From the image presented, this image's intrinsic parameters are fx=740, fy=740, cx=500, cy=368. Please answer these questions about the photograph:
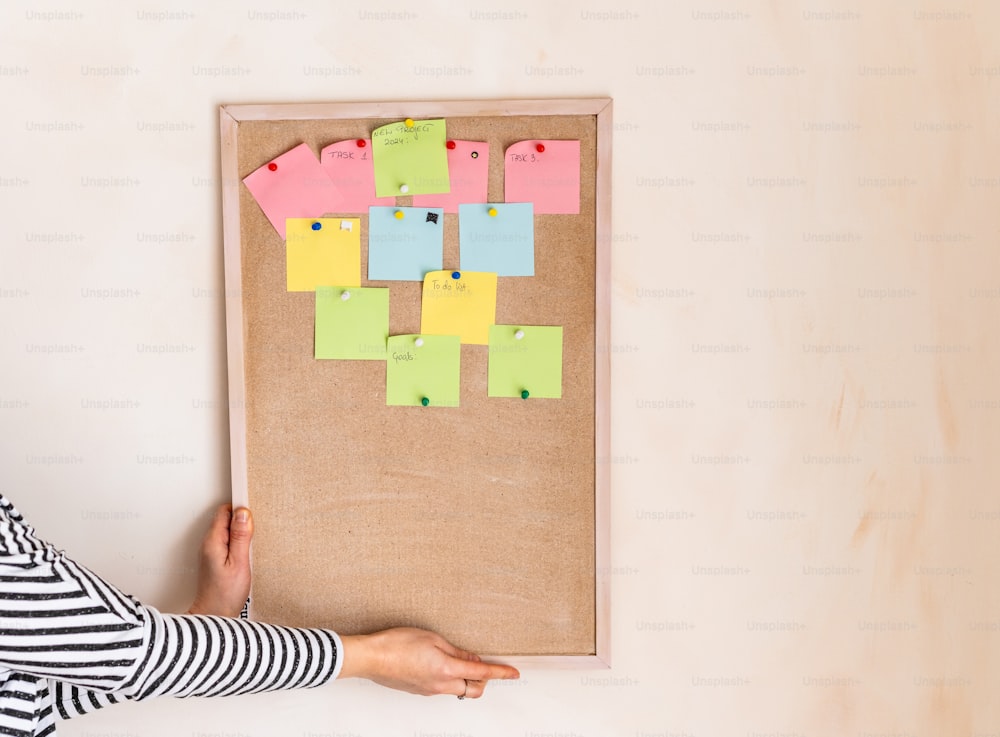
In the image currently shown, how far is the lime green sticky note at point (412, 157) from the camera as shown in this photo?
105cm

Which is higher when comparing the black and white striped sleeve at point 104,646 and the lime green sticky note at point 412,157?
the lime green sticky note at point 412,157

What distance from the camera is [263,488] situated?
42.8 inches

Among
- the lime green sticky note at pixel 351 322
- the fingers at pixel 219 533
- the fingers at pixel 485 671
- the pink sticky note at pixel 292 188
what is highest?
the pink sticky note at pixel 292 188

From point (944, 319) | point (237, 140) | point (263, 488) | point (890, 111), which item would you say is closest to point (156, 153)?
point (237, 140)

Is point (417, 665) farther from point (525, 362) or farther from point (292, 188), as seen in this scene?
point (292, 188)

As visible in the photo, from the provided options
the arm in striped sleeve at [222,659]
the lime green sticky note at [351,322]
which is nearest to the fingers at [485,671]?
the arm in striped sleeve at [222,659]

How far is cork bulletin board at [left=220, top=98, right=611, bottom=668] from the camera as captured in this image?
106cm

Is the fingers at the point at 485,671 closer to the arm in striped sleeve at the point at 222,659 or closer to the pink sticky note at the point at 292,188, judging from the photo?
the arm in striped sleeve at the point at 222,659

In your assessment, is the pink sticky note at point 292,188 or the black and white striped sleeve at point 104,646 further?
the pink sticky note at point 292,188

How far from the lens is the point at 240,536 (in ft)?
3.51

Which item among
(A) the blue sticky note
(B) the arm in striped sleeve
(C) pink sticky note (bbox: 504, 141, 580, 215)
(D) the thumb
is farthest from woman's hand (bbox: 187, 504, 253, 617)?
(C) pink sticky note (bbox: 504, 141, 580, 215)

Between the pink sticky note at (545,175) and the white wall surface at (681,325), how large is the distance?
Answer: 0.07 meters

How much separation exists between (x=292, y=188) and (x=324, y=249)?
98 mm

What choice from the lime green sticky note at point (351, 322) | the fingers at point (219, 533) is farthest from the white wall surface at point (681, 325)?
the lime green sticky note at point (351, 322)
